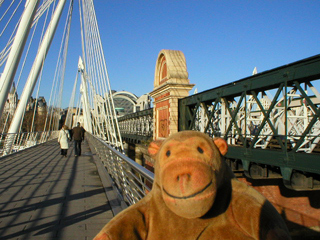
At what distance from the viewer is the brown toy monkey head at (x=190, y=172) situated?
1515 mm

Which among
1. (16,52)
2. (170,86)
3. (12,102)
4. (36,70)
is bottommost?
(16,52)

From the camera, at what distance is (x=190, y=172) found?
156 cm

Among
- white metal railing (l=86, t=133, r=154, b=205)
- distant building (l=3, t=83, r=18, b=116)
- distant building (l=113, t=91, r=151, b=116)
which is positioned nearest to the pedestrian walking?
distant building (l=3, t=83, r=18, b=116)

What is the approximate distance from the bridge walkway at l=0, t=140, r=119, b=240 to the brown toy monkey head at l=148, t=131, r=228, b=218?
2.56 metres

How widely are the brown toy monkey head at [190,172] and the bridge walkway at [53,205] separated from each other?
256 cm

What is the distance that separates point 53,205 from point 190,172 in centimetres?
442

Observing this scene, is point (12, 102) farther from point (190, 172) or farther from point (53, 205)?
point (190, 172)

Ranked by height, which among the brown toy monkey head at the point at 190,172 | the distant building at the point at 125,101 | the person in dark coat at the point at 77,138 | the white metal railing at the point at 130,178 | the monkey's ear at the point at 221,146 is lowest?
the white metal railing at the point at 130,178

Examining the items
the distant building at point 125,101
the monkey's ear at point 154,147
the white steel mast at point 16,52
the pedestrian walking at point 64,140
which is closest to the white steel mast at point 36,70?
the pedestrian walking at point 64,140

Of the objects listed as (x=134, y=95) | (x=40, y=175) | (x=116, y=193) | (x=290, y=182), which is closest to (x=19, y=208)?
(x=116, y=193)

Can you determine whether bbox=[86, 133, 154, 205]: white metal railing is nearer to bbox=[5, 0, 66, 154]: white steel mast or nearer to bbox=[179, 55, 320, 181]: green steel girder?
bbox=[179, 55, 320, 181]: green steel girder

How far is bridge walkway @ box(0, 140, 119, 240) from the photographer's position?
4043 mm

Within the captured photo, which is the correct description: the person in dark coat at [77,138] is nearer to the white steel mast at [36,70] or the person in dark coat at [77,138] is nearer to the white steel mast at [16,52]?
the white steel mast at [36,70]

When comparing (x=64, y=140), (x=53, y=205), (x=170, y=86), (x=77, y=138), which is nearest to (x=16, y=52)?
(x=53, y=205)
